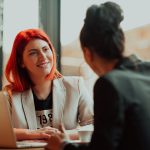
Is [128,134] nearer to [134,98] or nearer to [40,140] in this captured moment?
[134,98]

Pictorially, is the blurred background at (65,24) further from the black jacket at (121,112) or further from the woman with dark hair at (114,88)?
the black jacket at (121,112)

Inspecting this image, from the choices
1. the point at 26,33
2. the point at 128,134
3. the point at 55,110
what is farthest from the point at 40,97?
the point at 128,134

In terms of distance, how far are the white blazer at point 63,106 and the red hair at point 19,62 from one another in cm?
6

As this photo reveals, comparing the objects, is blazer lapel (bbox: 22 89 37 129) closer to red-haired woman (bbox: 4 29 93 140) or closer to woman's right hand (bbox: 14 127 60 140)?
red-haired woman (bbox: 4 29 93 140)

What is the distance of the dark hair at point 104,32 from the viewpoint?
1.15 meters

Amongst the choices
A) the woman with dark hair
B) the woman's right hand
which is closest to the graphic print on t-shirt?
the woman's right hand

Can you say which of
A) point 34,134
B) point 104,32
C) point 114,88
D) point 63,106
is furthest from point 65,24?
point 114,88

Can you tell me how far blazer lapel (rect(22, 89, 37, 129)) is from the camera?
2041mm

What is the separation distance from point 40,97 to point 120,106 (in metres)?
1.18

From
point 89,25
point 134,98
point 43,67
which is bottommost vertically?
point 43,67

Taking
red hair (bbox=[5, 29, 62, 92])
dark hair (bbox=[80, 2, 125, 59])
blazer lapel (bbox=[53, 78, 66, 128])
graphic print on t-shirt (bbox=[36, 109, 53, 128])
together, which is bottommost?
graphic print on t-shirt (bbox=[36, 109, 53, 128])

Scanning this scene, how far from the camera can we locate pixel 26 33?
2.16m

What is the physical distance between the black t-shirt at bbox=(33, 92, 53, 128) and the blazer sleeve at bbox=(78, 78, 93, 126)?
0.61 ft

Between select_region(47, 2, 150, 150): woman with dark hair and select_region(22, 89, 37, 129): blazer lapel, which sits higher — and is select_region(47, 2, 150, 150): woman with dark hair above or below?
above
